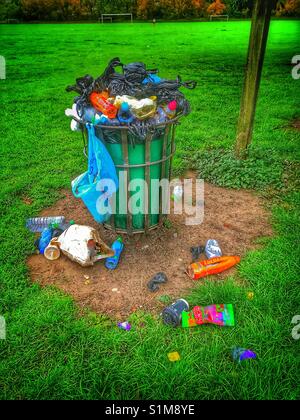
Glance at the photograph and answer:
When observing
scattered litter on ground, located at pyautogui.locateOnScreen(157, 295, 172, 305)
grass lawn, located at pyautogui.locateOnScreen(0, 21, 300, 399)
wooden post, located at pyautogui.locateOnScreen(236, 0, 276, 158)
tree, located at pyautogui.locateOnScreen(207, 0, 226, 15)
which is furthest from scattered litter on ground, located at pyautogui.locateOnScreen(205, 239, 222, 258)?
tree, located at pyautogui.locateOnScreen(207, 0, 226, 15)

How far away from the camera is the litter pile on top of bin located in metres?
2.29

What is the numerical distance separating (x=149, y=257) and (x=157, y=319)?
635 mm

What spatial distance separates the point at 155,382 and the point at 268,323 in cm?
83

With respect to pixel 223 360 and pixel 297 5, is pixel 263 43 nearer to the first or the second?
pixel 223 360

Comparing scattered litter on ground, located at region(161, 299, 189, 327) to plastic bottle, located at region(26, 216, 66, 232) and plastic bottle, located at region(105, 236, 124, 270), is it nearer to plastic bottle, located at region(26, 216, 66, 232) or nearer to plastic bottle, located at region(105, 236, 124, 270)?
plastic bottle, located at region(105, 236, 124, 270)

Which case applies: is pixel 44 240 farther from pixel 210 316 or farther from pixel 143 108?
pixel 210 316

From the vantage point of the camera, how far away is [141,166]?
8.13ft

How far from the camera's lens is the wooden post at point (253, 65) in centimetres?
335

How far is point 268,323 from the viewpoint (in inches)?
85.4

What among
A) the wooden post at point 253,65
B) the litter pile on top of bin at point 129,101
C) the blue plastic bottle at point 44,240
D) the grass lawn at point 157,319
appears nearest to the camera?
the grass lawn at point 157,319

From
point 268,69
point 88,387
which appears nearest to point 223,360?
point 88,387

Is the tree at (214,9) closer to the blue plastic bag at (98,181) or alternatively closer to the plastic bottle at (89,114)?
the plastic bottle at (89,114)

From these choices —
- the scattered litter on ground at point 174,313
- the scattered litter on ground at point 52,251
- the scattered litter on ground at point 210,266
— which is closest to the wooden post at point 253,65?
the scattered litter on ground at point 210,266

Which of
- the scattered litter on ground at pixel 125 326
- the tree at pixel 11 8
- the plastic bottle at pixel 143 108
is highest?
the tree at pixel 11 8
